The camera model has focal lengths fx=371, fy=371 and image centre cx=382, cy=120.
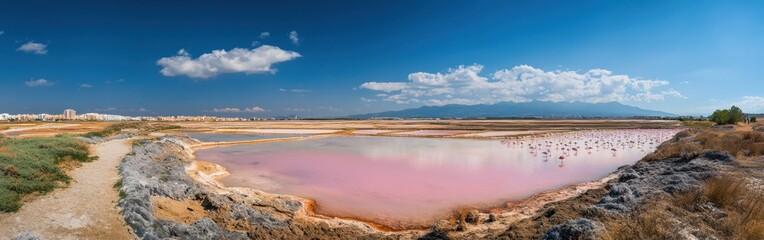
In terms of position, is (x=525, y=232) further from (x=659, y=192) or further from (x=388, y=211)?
(x=388, y=211)

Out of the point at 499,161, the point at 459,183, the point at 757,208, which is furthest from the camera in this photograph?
the point at 499,161

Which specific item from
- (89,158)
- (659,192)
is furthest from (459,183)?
(89,158)

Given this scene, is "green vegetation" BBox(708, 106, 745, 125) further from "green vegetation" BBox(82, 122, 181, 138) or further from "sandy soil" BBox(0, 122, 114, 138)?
"sandy soil" BBox(0, 122, 114, 138)

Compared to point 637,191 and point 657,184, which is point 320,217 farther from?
point 657,184

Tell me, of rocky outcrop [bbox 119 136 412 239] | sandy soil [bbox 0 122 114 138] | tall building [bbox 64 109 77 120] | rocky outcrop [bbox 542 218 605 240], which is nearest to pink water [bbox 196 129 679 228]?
rocky outcrop [bbox 119 136 412 239]

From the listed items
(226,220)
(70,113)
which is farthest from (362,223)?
(70,113)

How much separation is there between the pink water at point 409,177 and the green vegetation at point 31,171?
5.71 metres

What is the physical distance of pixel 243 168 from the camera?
19.5 meters

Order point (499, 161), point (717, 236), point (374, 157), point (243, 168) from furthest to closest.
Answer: point (374, 157) → point (499, 161) → point (243, 168) → point (717, 236)

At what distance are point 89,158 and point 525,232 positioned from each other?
17185 mm

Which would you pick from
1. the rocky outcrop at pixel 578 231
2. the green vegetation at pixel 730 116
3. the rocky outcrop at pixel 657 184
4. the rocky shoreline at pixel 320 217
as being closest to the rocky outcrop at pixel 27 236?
the rocky shoreline at pixel 320 217

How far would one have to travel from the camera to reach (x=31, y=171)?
1014 cm

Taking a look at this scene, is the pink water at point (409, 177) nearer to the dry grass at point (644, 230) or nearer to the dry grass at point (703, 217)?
the dry grass at point (703, 217)

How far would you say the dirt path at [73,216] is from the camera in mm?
6812
